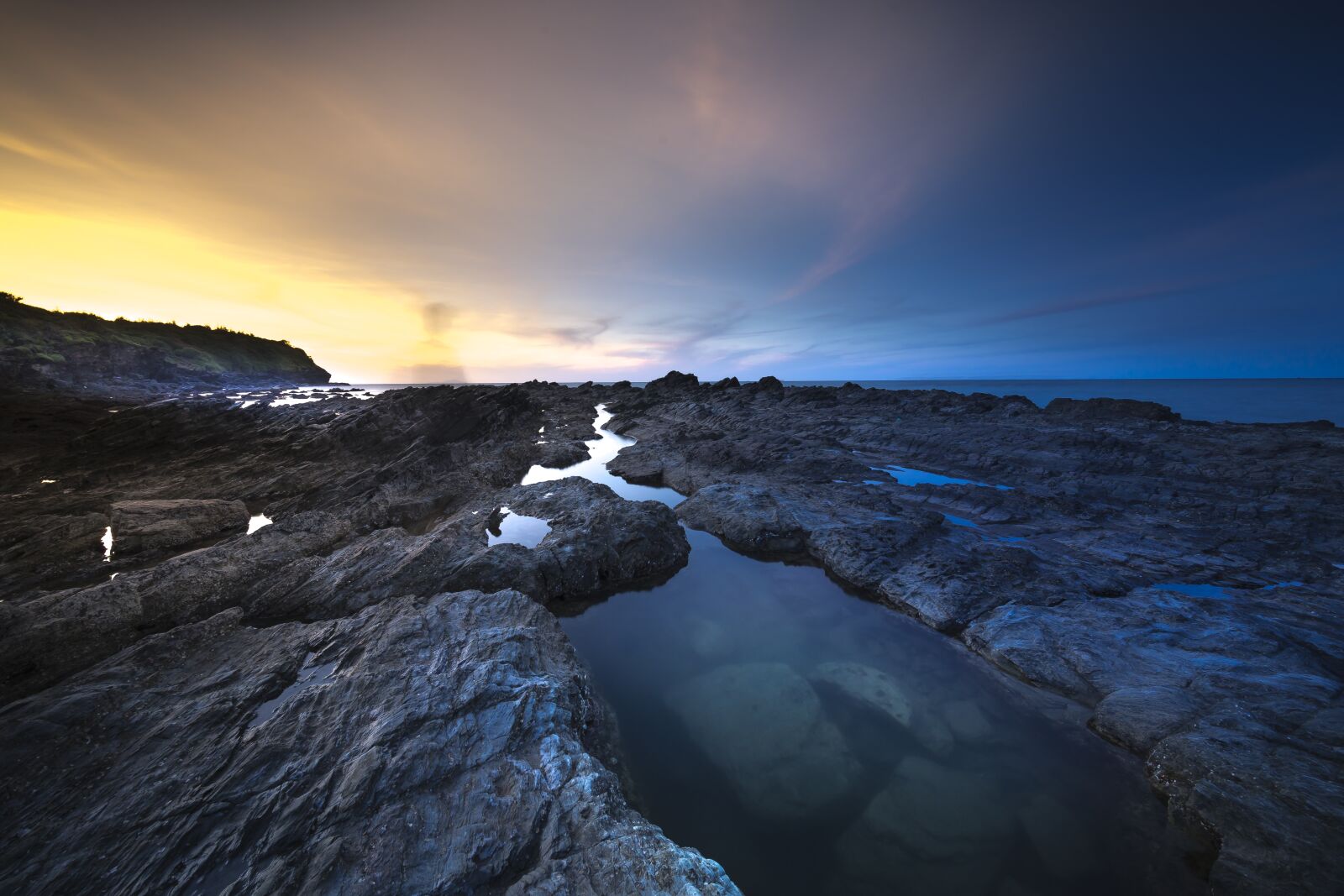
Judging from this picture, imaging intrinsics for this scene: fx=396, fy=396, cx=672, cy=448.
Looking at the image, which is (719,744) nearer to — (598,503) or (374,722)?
(374,722)

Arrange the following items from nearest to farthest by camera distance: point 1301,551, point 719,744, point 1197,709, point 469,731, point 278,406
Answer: point 469,731 < point 1197,709 < point 719,744 < point 1301,551 < point 278,406

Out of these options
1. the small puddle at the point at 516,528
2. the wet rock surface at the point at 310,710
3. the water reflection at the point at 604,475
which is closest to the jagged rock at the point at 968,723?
the wet rock surface at the point at 310,710

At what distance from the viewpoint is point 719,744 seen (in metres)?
7.78

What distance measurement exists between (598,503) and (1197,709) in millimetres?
15326

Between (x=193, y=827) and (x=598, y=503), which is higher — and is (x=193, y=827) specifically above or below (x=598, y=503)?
below

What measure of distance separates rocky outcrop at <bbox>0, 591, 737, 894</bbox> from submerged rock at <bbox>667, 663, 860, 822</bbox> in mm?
2278

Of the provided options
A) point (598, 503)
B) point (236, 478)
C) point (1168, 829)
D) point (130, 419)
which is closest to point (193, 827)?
point (598, 503)

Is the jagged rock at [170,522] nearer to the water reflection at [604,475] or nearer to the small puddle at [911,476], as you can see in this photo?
the water reflection at [604,475]

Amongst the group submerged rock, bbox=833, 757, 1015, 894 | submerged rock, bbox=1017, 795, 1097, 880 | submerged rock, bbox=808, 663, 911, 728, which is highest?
submerged rock, bbox=808, 663, 911, 728

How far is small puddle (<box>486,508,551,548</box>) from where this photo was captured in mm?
15250

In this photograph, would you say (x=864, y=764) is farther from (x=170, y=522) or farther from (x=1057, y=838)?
(x=170, y=522)

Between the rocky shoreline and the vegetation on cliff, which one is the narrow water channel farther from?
the vegetation on cliff

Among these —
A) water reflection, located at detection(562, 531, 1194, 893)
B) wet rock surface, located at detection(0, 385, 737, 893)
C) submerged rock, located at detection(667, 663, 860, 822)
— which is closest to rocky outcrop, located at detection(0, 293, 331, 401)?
wet rock surface, located at detection(0, 385, 737, 893)

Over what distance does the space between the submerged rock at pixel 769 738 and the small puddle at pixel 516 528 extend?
28.5 feet
